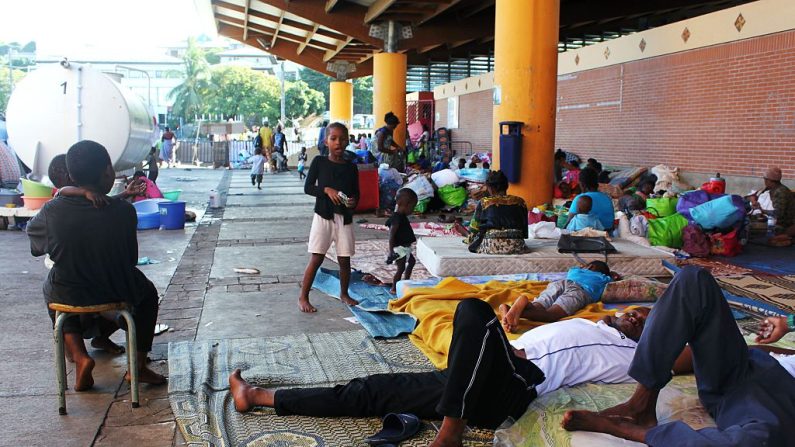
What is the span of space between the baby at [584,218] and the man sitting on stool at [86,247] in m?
5.73

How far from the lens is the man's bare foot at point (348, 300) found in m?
6.45

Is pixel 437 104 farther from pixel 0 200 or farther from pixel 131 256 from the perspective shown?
pixel 131 256

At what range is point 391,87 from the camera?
20.6m

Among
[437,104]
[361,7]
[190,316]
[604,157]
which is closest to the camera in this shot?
[190,316]

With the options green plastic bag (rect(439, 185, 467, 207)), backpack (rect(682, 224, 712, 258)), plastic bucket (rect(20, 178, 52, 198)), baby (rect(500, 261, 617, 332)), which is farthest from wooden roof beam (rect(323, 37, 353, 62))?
baby (rect(500, 261, 617, 332))

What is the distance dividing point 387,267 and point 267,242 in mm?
2624

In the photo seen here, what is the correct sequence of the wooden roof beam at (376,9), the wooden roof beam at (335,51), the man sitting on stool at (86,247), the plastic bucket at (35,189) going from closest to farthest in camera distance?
the man sitting on stool at (86,247) < the plastic bucket at (35,189) < the wooden roof beam at (376,9) < the wooden roof beam at (335,51)

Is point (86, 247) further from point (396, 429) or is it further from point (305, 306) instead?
point (305, 306)

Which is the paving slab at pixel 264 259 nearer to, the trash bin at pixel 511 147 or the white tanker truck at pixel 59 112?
the white tanker truck at pixel 59 112

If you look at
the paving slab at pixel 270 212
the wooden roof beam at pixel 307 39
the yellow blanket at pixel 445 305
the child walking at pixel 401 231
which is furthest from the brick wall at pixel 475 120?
the yellow blanket at pixel 445 305

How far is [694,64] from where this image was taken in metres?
13.8

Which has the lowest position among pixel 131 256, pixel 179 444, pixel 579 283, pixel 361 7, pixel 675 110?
pixel 179 444

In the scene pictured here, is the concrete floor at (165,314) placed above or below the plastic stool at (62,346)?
below

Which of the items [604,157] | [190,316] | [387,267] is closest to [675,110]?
[604,157]
